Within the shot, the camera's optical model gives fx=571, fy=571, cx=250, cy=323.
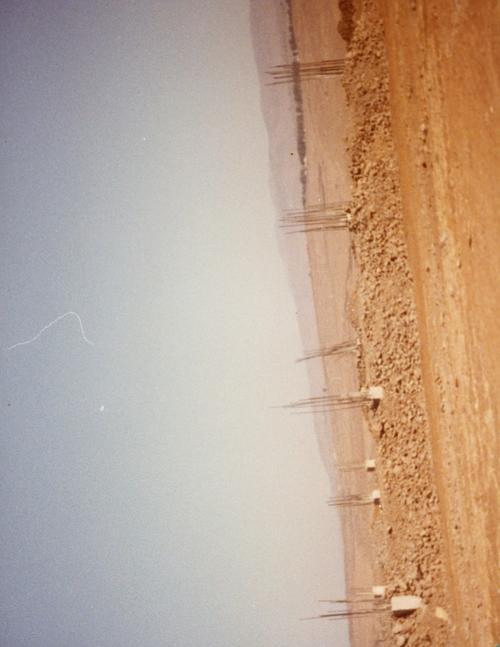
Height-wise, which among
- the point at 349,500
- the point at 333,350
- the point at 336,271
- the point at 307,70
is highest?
the point at 307,70

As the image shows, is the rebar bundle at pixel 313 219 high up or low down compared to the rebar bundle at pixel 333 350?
up

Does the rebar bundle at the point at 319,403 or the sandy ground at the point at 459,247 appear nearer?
the sandy ground at the point at 459,247

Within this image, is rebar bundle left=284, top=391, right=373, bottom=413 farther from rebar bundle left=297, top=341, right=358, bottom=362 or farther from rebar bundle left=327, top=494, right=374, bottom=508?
rebar bundle left=327, top=494, right=374, bottom=508

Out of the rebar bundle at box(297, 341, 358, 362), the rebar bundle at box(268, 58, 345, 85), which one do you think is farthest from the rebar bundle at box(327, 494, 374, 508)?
the rebar bundle at box(268, 58, 345, 85)

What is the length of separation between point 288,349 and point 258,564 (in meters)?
0.68

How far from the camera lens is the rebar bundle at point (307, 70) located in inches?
71.3

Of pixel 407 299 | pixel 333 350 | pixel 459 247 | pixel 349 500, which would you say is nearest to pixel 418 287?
pixel 407 299

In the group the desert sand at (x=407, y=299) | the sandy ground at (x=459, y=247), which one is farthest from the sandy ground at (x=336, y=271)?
the sandy ground at (x=459, y=247)

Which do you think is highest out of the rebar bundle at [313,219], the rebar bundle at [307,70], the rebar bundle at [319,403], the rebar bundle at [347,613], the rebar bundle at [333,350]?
the rebar bundle at [307,70]

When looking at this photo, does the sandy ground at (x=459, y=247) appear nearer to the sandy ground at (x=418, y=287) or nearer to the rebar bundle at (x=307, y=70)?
the sandy ground at (x=418, y=287)

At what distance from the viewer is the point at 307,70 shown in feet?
5.95

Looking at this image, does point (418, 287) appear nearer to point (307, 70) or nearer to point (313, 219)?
point (313, 219)

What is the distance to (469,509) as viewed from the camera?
1716 mm

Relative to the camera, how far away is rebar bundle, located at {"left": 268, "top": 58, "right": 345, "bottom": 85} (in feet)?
5.94
